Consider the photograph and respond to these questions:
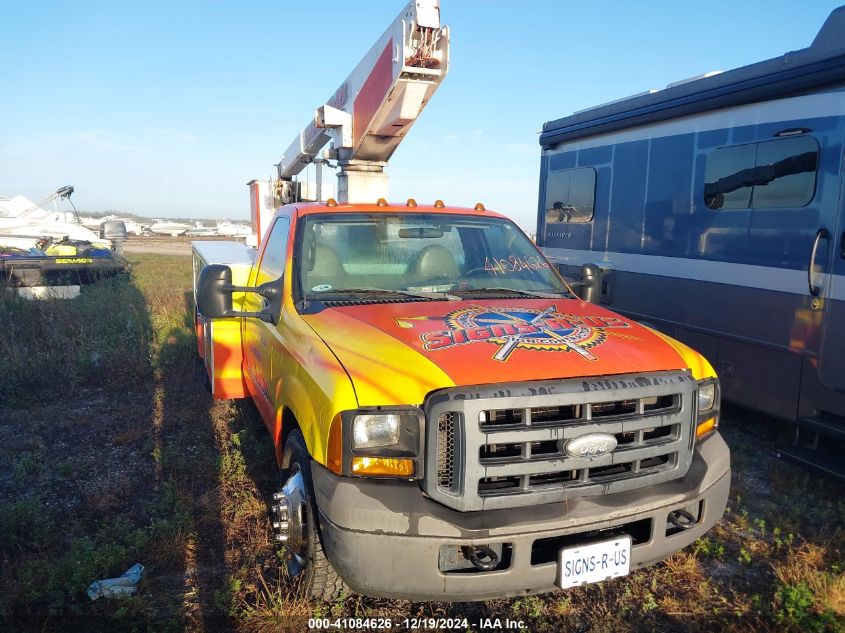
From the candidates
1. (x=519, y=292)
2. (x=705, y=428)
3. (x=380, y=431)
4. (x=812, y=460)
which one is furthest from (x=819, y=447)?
(x=380, y=431)

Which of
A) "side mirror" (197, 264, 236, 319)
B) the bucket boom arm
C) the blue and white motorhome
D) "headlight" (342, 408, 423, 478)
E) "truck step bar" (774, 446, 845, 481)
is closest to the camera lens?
"headlight" (342, 408, 423, 478)

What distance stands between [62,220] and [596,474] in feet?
83.1

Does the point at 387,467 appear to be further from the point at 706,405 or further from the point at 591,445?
the point at 706,405

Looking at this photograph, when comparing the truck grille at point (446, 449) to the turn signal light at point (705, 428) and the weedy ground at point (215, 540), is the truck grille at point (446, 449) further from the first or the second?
the turn signal light at point (705, 428)

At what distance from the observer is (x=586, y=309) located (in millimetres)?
3668

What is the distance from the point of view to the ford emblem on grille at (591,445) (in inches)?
99.0

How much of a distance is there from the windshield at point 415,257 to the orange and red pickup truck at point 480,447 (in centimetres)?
32

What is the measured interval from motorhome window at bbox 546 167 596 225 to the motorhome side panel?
0.16 feet

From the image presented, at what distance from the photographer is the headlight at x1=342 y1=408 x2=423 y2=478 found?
247 centimetres

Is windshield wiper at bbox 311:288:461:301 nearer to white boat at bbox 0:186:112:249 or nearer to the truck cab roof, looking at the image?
the truck cab roof

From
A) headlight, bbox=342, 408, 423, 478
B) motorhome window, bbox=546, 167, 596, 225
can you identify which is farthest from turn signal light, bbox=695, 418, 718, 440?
motorhome window, bbox=546, 167, 596, 225

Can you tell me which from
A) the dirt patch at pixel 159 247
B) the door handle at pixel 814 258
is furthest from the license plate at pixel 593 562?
the dirt patch at pixel 159 247

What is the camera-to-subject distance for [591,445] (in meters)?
2.54

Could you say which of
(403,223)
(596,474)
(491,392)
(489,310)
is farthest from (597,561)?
(403,223)
